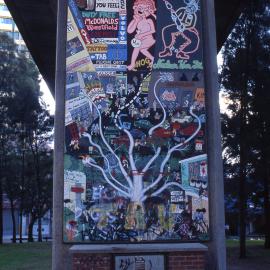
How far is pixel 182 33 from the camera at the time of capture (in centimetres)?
1175

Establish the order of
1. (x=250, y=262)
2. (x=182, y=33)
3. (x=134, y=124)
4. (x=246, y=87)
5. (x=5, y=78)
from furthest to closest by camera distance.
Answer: (x=5, y=78) → (x=246, y=87) → (x=250, y=262) → (x=182, y=33) → (x=134, y=124)

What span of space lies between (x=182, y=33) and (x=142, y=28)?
35.0 inches

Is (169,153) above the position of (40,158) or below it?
below

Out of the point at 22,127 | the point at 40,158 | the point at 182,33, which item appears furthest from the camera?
the point at 40,158

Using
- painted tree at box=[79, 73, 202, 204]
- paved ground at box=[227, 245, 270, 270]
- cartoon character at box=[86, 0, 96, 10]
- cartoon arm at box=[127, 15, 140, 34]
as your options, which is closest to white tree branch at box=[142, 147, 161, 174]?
painted tree at box=[79, 73, 202, 204]

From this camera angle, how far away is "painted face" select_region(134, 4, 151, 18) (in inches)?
461

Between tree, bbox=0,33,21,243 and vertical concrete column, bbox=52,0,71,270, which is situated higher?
tree, bbox=0,33,21,243

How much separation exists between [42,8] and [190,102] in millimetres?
7798

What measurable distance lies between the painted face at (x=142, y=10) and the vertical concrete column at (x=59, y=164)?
1633mm

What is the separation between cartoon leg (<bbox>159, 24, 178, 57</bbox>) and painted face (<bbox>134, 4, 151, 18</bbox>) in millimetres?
521

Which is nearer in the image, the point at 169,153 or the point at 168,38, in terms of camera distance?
the point at 169,153

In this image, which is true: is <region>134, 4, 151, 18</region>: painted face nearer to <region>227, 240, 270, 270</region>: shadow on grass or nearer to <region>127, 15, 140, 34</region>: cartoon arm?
<region>127, 15, 140, 34</region>: cartoon arm

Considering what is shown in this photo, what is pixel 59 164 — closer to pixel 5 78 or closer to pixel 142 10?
pixel 142 10

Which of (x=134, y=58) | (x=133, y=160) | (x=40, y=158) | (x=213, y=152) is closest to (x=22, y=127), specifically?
(x=40, y=158)
